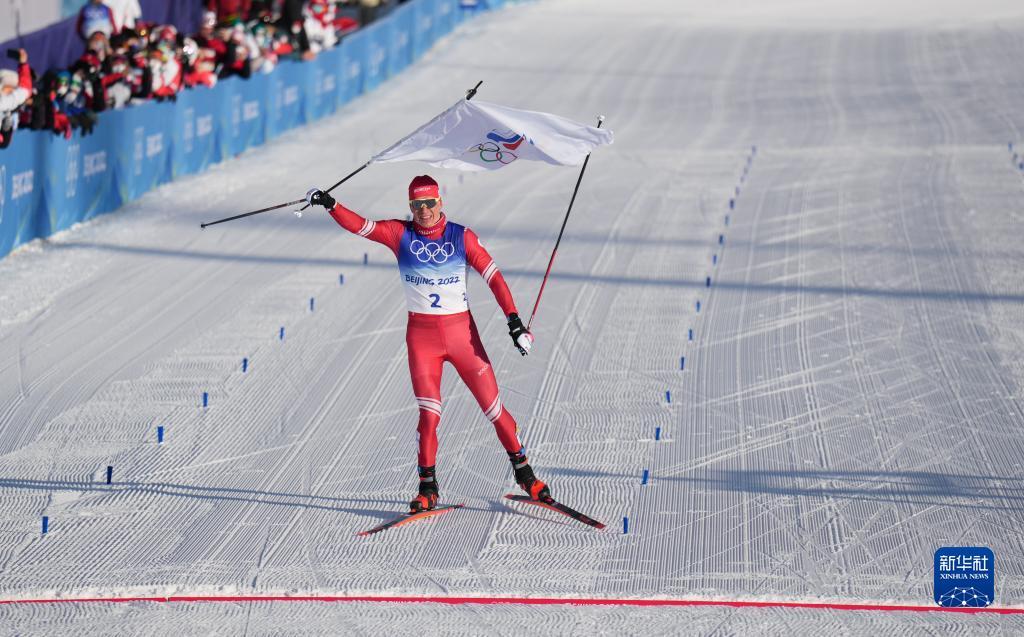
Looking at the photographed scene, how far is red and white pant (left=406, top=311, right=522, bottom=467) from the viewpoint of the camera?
290 inches

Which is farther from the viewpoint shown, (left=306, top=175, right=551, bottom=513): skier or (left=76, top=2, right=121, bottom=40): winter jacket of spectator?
(left=76, top=2, right=121, bottom=40): winter jacket of spectator

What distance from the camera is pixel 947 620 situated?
6324mm

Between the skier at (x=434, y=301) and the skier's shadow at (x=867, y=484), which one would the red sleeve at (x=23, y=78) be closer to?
the skier at (x=434, y=301)

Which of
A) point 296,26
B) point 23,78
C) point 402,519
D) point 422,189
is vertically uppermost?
point 422,189

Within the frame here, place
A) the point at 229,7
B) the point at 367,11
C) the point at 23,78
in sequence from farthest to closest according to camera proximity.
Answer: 1. the point at 367,11
2. the point at 229,7
3. the point at 23,78

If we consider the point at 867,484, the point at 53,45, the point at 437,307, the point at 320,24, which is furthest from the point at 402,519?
the point at 320,24

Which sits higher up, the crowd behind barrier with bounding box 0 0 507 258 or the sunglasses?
the sunglasses

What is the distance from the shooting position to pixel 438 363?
7430mm

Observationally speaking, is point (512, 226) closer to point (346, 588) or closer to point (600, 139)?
point (600, 139)

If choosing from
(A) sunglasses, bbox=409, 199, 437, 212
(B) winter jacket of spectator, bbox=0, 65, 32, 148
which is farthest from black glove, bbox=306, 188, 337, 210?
(B) winter jacket of spectator, bbox=0, 65, 32, 148

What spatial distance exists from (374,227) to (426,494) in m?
1.48

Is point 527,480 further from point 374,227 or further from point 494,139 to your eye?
point 494,139

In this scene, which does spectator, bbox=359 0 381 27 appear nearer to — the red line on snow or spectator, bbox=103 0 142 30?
spectator, bbox=103 0 142 30

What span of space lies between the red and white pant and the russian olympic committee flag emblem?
7.70ft
